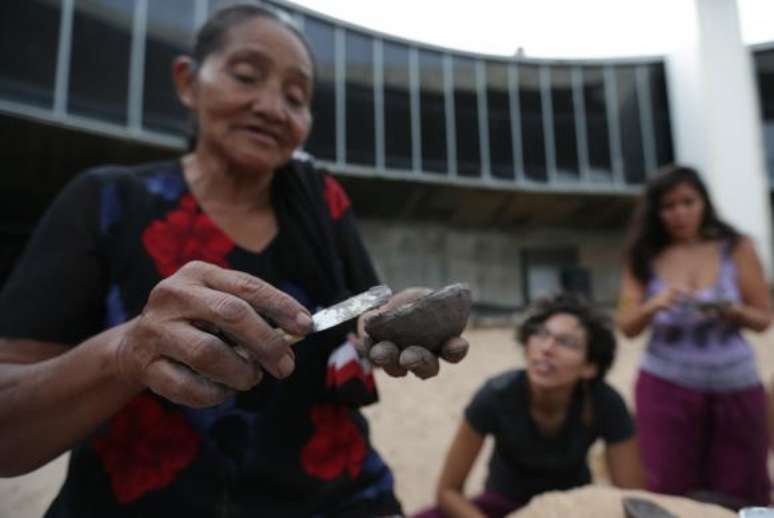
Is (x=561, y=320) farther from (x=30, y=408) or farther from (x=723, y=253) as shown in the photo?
(x=30, y=408)

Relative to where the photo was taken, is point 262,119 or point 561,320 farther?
point 561,320

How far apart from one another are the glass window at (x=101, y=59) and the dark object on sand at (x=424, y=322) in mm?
7257

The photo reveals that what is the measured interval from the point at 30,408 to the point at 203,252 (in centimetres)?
39

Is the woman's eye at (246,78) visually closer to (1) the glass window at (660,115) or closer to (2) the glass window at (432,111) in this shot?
A: (2) the glass window at (432,111)

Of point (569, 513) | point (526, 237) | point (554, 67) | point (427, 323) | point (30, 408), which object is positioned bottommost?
point (569, 513)

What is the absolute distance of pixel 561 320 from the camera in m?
2.09

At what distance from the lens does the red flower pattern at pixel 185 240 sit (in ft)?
3.38

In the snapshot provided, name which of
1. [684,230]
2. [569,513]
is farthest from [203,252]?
[684,230]

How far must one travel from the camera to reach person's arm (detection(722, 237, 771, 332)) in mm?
2031

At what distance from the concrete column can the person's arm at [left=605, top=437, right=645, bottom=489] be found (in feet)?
26.3

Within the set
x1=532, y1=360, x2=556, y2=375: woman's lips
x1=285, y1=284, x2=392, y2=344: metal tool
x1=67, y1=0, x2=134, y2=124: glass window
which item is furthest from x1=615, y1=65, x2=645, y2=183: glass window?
x1=285, y1=284, x2=392, y2=344: metal tool

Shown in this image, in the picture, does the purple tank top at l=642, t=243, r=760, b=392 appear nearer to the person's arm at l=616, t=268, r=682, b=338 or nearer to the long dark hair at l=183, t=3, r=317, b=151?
the person's arm at l=616, t=268, r=682, b=338

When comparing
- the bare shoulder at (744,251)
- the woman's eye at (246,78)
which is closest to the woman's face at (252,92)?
the woman's eye at (246,78)

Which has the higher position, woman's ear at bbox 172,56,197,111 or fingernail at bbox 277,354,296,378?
woman's ear at bbox 172,56,197,111
